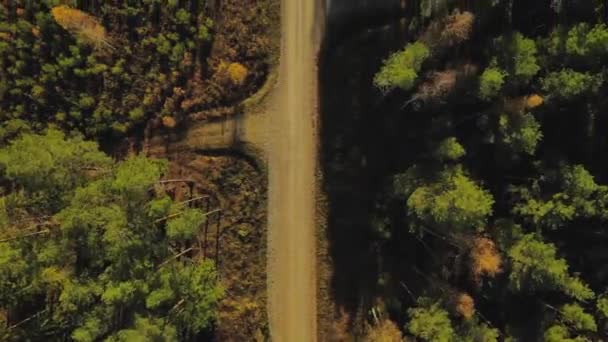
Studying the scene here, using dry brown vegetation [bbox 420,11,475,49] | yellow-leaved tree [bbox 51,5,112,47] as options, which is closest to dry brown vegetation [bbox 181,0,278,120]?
yellow-leaved tree [bbox 51,5,112,47]

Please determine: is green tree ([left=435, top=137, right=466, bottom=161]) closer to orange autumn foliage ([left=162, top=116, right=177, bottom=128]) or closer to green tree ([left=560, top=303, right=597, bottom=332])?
green tree ([left=560, top=303, right=597, bottom=332])

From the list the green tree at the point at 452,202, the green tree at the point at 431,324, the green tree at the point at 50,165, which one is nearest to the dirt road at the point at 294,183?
the green tree at the point at 431,324

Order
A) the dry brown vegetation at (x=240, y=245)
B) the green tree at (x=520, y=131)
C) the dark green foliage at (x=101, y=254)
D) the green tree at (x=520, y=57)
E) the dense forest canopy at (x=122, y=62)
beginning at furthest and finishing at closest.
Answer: the dry brown vegetation at (x=240, y=245)
the dense forest canopy at (x=122, y=62)
the dark green foliage at (x=101, y=254)
the green tree at (x=520, y=131)
the green tree at (x=520, y=57)

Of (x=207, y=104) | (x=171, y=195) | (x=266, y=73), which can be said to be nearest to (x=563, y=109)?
(x=266, y=73)

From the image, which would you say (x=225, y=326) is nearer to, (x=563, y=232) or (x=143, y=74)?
(x=143, y=74)

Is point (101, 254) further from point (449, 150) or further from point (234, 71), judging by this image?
point (449, 150)

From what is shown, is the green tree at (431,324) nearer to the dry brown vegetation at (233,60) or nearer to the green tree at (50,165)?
the dry brown vegetation at (233,60)

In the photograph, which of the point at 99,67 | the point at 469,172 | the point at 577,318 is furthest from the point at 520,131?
the point at 99,67
